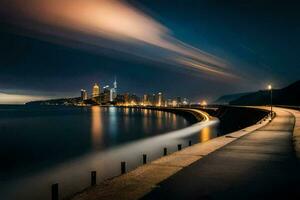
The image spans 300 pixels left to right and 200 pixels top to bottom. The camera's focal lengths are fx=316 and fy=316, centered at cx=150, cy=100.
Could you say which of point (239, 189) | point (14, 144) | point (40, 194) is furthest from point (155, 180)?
point (14, 144)

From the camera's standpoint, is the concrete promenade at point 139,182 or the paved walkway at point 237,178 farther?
the concrete promenade at point 139,182

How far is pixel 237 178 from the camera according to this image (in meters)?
11.8

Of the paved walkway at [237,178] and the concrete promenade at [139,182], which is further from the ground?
the paved walkway at [237,178]

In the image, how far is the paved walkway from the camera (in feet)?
32.0

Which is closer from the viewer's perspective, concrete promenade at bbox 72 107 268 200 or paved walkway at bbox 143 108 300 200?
paved walkway at bbox 143 108 300 200

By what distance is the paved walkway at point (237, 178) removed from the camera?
384 inches

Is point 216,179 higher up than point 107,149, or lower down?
higher up

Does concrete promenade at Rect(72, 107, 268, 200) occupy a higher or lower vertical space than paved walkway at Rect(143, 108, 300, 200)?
lower

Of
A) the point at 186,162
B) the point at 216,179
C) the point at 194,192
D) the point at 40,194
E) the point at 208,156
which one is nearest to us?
the point at 194,192

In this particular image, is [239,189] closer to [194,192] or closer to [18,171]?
[194,192]

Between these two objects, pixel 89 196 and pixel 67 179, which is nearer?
pixel 89 196

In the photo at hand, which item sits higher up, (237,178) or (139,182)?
(237,178)

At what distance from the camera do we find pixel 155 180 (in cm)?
1200

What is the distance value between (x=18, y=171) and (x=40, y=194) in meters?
9.60
